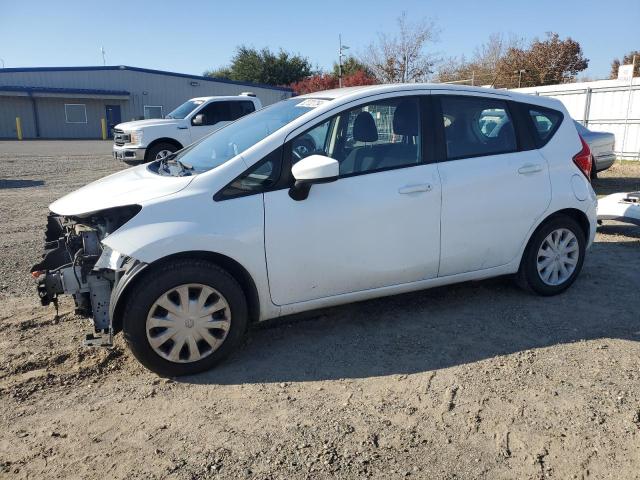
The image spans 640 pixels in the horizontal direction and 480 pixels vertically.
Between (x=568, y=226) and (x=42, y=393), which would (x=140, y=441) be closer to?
(x=42, y=393)

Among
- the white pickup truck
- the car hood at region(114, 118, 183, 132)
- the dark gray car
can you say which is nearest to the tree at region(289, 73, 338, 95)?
the white pickup truck

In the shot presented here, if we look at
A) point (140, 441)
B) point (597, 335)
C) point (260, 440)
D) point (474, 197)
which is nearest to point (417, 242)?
point (474, 197)

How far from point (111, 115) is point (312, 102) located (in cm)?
3782

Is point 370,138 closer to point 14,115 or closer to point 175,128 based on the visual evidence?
point 175,128

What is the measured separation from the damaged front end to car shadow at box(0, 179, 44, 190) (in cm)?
941

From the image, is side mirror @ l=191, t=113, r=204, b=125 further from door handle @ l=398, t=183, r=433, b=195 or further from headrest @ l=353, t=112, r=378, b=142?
door handle @ l=398, t=183, r=433, b=195

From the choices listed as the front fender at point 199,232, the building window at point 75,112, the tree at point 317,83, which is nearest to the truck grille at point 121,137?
the front fender at point 199,232

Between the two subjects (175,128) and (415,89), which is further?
(175,128)

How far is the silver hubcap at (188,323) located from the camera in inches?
128

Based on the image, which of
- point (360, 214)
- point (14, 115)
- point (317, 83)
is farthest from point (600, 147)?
point (317, 83)

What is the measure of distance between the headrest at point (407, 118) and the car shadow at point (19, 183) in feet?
33.7

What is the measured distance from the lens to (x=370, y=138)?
3.93 metres

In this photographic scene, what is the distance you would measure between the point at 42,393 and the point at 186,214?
1.39m

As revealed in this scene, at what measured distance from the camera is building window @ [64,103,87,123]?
36.5m
